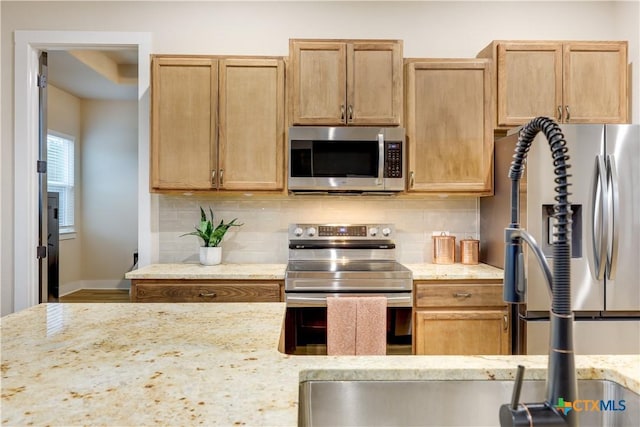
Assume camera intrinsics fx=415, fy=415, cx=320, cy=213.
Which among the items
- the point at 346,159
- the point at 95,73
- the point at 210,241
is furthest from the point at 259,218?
the point at 95,73

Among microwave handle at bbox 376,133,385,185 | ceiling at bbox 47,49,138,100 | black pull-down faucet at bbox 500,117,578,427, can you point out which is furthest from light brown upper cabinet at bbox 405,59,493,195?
ceiling at bbox 47,49,138,100

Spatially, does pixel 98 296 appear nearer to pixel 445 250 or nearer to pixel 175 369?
pixel 445 250

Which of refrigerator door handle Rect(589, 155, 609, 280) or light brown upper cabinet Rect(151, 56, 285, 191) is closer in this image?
refrigerator door handle Rect(589, 155, 609, 280)

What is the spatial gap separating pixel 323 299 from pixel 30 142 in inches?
96.4

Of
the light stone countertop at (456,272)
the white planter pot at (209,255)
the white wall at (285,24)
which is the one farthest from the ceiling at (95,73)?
the light stone countertop at (456,272)

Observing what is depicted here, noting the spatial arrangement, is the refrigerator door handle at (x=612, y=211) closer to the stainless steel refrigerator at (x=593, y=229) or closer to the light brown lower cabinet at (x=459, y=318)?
the stainless steel refrigerator at (x=593, y=229)

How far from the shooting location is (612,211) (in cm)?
232

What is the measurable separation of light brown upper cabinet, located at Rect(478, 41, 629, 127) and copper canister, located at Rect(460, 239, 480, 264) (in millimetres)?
849

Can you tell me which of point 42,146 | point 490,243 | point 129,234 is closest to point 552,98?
point 490,243

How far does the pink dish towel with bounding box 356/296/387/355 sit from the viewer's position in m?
2.41

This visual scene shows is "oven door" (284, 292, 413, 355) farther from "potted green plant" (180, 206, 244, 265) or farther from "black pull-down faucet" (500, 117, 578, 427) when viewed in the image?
"black pull-down faucet" (500, 117, 578, 427)

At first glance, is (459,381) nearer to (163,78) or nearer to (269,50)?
(163,78)

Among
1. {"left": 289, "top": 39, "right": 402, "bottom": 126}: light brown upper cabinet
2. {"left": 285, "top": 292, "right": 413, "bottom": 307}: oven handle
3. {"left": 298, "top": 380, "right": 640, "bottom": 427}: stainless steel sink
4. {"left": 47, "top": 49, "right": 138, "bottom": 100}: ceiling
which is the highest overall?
{"left": 47, "top": 49, "right": 138, "bottom": 100}: ceiling

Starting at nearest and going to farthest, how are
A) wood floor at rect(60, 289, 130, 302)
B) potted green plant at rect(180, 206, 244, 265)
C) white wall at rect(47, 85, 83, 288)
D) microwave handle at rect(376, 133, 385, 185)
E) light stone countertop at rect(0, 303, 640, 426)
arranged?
light stone countertop at rect(0, 303, 640, 426)
microwave handle at rect(376, 133, 385, 185)
potted green plant at rect(180, 206, 244, 265)
wood floor at rect(60, 289, 130, 302)
white wall at rect(47, 85, 83, 288)
